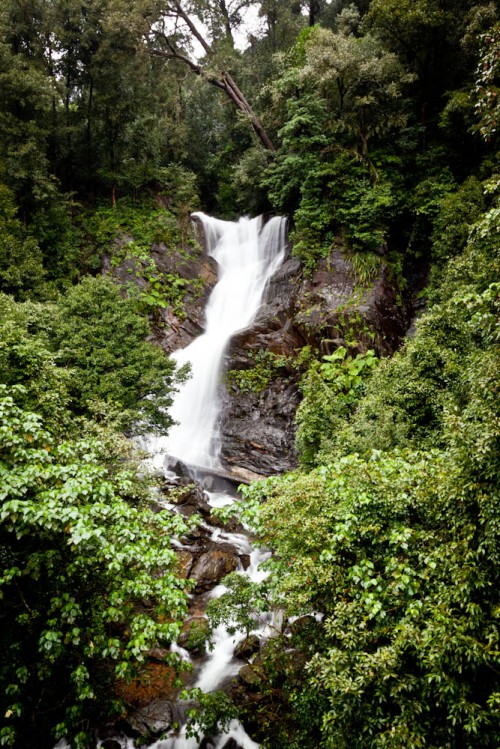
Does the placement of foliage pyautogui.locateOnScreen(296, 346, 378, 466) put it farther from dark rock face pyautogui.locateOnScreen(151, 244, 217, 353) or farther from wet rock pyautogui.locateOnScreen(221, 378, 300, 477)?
dark rock face pyautogui.locateOnScreen(151, 244, 217, 353)

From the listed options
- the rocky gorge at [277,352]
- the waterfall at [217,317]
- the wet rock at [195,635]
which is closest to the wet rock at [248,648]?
the wet rock at [195,635]

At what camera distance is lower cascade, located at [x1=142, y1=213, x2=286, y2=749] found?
9.20 metres

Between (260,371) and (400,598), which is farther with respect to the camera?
(260,371)

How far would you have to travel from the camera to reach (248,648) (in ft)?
30.9

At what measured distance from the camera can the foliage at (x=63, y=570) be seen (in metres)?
5.13

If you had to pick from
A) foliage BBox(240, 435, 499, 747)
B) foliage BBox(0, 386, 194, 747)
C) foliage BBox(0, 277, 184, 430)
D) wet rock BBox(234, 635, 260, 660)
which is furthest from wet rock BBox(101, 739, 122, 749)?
foliage BBox(0, 277, 184, 430)

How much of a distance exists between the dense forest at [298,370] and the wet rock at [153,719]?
0.79 meters

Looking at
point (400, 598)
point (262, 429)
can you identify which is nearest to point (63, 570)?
point (400, 598)

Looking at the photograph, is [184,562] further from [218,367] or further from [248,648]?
[218,367]

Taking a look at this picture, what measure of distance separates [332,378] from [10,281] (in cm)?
1312

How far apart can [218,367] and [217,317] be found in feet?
14.9

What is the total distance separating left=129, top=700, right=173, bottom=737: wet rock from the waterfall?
25.7 feet

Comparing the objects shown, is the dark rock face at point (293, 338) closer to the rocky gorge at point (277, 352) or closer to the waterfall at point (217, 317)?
the rocky gorge at point (277, 352)

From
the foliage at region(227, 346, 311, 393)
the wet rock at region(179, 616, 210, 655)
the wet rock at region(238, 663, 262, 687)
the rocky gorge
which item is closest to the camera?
the wet rock at region(238, 663, 262, 687)
